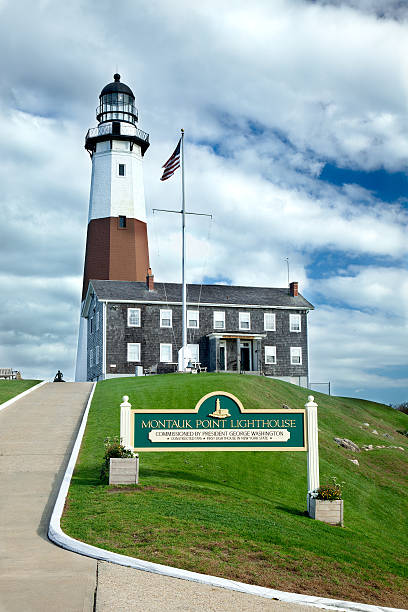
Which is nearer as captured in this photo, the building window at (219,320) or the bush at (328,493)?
the bush at (328,493)

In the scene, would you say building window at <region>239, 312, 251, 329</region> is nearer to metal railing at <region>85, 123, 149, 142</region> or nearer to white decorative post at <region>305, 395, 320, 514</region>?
metal railing at <region>85, 123, 149, 142</region>

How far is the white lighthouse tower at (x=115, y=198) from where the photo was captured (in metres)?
51.8

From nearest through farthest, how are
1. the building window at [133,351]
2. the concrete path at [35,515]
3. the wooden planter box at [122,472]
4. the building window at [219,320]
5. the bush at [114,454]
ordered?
the concrete path at [35,515] < the wooden planter box at [122,472] < the bush at [114,454] < the building window at [133,351] < the building window at [219,320]

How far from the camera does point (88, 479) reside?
15.7m

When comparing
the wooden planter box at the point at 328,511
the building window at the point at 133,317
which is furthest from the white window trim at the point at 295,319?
the wooden planter box at the point at 328,511

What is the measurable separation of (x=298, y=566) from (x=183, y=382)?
22950mm

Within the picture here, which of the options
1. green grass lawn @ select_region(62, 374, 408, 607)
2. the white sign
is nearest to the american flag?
green grass lawn @ select_region(62, 374, 408, 607)

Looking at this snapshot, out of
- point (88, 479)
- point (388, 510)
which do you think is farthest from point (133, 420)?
point (388, 510)

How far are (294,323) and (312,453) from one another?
34.9 meters

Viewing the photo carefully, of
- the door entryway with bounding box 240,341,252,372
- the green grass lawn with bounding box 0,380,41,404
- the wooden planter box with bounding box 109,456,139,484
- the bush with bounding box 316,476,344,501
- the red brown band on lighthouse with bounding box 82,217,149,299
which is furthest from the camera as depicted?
the red brown band on lighthouse with bounding box 82,217,149,299

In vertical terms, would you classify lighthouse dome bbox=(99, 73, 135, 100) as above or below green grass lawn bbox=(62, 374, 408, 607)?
above

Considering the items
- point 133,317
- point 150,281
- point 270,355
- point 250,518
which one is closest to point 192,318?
point 150,281

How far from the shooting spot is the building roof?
4722 centimetres

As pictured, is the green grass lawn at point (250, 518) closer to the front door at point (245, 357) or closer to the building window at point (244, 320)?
the front door at point (245, 357)
